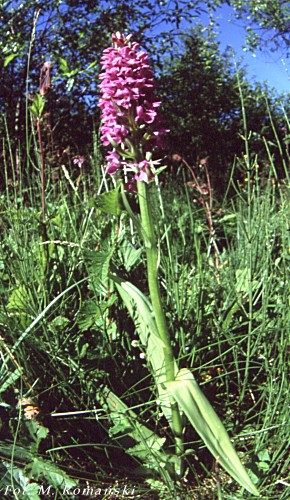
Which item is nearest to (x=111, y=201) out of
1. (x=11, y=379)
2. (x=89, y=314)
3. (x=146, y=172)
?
(x=146, y=172)

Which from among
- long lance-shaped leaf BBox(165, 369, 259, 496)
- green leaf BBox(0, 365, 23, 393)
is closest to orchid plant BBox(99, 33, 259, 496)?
long lance-shaped leaf BBox(165, 369, 259, 496)

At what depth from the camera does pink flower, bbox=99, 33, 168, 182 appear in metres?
1.11

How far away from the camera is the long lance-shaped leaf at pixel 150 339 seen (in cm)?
118

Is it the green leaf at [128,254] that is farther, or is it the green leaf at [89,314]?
the green leaf at [128,254]

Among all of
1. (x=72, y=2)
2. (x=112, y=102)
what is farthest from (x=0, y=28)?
(x=112, y=102)

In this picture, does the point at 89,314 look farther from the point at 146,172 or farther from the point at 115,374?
the point at 146,172

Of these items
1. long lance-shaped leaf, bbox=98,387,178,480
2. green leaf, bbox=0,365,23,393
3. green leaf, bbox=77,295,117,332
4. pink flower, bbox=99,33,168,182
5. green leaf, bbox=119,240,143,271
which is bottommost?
long lance-shaped leaf, bbox=98,387,178,480

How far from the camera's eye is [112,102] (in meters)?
1.13

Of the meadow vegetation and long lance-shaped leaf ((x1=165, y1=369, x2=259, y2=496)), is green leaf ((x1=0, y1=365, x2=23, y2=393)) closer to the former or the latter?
the meadow vegetation

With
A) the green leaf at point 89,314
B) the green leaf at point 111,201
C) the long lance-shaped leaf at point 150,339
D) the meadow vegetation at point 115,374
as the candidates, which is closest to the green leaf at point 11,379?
the meadow vegetation at point 115,374

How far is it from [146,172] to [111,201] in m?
0.11

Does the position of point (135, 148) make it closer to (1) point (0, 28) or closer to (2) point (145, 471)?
(2) point (145, 471)

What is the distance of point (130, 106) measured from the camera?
1.11m

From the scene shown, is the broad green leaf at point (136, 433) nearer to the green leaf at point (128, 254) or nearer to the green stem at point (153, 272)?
the green stem at point (153, 272)
